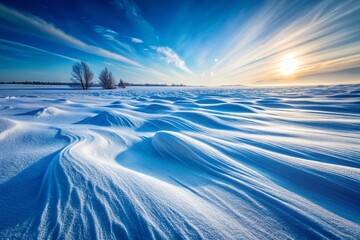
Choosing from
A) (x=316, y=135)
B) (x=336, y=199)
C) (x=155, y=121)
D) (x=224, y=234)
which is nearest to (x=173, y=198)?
(x=224, y=234)

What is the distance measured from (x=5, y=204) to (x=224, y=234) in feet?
4.84

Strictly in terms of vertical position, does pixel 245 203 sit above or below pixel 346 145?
below

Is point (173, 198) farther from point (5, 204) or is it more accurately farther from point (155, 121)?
point (155, 121)

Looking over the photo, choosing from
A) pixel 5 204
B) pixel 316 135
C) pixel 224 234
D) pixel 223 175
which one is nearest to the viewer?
pixel 224 234

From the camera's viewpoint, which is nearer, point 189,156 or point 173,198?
point 173,198

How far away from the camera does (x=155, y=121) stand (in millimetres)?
3453

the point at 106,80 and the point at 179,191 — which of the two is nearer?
the point at 179,191

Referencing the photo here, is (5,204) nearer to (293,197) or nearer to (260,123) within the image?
(293,197)

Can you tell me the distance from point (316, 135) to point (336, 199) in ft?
6.03

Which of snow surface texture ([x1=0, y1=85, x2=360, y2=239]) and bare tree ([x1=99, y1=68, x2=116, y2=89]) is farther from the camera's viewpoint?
bare tree ([x1=99, y1=68, x2=116, y2=89])

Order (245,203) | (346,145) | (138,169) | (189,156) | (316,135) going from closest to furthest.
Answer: (245,203) < (138,169) < (189,156) < (346,145) < (316,135)

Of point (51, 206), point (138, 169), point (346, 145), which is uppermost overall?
point (346, 145)

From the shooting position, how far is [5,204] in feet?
3.22

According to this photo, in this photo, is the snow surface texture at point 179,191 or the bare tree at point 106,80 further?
the bare tree at point 106,80
